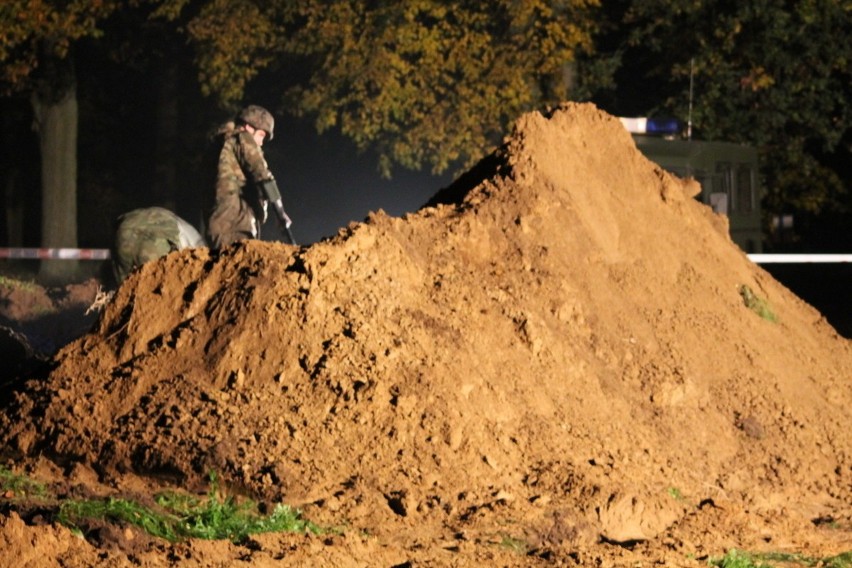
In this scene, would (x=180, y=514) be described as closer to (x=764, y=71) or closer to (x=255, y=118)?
(x=255, y=118)

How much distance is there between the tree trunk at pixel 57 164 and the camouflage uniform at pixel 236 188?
40.5ft

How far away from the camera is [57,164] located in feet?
81.4

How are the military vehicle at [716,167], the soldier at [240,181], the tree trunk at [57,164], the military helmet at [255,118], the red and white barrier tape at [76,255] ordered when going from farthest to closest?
the tree trunk at [57,164] → the military vehicle at [716,167] → the red and white barrier tape at [76,255] → the military helmet at [255,118] → the soldier at [240,181]

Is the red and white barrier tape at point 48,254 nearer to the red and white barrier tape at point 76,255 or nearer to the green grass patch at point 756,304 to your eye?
the red and white barrier tape at point 76,255

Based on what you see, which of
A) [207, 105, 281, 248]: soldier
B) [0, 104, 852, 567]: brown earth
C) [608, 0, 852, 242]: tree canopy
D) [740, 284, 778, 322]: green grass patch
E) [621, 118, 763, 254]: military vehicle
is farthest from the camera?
[608, 0, 852, 242]: tree canopy

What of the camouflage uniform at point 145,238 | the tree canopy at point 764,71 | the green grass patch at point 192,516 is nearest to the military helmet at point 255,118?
the camouflage uniform at point 145,238

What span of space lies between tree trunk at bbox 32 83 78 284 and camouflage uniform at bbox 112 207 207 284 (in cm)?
1256

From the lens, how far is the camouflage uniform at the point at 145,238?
1252 centimetres

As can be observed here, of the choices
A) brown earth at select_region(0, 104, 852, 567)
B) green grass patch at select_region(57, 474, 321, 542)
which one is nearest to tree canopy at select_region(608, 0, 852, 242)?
brown earth at select_region(0, 104, 852, 567)

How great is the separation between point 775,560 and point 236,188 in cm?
730

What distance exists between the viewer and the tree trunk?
24812mm

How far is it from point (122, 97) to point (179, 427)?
25.9 m

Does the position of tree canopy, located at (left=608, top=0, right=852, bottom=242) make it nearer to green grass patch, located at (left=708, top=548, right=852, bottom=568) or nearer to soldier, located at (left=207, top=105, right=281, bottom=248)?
soldier, located at (left=207, top=105, right=281, bottom=248)

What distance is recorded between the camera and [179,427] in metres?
7.21
